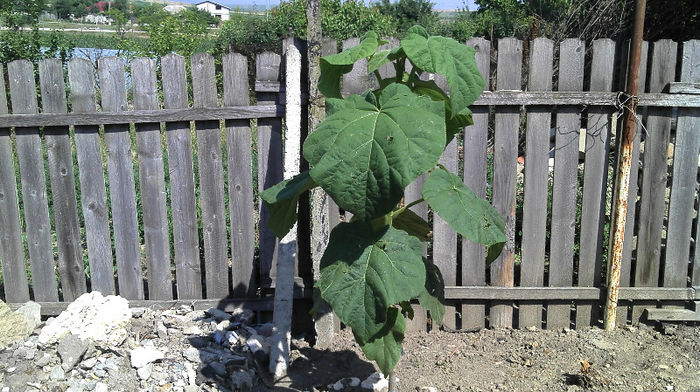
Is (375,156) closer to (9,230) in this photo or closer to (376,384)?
(376,384)

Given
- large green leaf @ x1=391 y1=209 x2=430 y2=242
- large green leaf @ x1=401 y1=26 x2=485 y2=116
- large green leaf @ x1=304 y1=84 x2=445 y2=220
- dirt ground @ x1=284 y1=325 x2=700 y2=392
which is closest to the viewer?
large green leaf @ x1=304 y1=84 x2=445 y2=220

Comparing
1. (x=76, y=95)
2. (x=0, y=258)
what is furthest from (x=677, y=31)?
(x=0, y=258)

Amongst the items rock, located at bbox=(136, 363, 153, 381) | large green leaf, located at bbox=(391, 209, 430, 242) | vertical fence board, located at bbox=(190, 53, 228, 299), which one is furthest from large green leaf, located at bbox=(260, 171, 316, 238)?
vertical fence board, located at bbox=(190, 53, 228, 299)

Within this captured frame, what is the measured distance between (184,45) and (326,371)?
12570 millimetres

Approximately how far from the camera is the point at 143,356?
3760 mm

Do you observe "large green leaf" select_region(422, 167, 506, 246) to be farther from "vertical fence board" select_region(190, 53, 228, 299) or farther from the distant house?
the distant house

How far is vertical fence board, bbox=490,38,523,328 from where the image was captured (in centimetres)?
426

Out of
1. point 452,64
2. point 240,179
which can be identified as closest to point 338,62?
point 452,64

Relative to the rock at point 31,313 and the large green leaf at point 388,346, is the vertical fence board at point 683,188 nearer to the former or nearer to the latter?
the large green leaf at point 388,346

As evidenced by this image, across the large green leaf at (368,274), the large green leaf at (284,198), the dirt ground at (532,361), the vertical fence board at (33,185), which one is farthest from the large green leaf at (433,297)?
the vertical fence board at (33,185)

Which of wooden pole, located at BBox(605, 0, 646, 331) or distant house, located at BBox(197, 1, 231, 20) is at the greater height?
distant house, located at BBox(197, 1, 231, 20)

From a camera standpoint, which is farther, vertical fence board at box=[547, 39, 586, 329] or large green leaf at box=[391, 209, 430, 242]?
vertical fence board at box=[547, 39, 586, 329]

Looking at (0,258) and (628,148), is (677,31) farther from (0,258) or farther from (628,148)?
(0,258)

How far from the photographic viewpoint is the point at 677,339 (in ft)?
14.7
